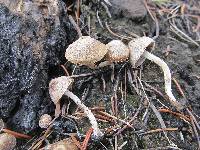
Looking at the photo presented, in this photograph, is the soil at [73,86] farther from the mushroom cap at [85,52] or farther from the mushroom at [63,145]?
the mushroom cap at [85,52]

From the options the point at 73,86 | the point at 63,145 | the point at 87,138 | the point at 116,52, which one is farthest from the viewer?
the point at 73,86

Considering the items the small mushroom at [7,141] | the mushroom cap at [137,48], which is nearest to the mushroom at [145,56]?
the mushroom cap at [137,48]

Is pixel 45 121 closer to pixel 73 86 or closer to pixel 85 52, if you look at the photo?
pixel 73 86

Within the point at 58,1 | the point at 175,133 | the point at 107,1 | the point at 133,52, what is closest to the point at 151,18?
the point at 107,1

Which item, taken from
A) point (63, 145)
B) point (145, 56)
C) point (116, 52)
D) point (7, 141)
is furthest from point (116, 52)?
point (7, 141)

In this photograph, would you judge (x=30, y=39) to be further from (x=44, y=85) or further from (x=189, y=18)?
(x=189, y=18)

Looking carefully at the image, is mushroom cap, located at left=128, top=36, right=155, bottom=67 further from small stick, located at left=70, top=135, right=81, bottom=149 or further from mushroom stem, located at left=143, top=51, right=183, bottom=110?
small stick, located at left=70, top=135, right=81, bottom=149
